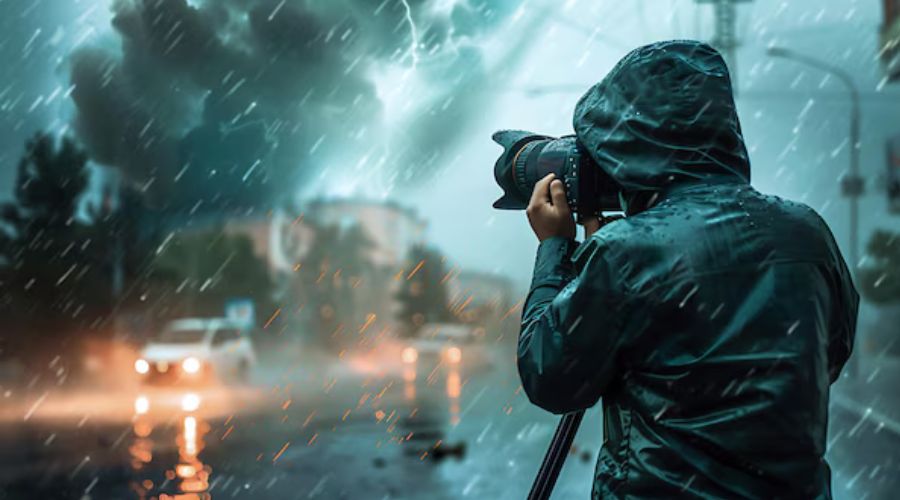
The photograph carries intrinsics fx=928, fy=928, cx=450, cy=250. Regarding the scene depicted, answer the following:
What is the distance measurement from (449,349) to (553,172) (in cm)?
2473

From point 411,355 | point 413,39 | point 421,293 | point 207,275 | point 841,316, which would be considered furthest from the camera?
point 421,293

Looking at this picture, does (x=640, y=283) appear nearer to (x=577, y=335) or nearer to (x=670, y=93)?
(x=577, y=335)

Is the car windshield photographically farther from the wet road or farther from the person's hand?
the person's hand

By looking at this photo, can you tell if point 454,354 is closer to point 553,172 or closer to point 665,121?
point 553,172

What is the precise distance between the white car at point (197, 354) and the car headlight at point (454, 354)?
300 inches

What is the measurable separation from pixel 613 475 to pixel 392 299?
6130cm

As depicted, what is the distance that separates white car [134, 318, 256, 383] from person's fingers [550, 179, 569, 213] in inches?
597

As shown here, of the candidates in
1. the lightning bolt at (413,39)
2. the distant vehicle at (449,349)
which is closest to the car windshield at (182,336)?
the distant vehicle at (449,349)

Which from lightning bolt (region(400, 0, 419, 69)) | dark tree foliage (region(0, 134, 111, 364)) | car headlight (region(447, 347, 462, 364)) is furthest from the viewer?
car headlight (region(447, 347, 462, 364))

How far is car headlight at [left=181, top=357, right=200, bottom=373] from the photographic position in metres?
15.8

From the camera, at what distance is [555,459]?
5.45 feet

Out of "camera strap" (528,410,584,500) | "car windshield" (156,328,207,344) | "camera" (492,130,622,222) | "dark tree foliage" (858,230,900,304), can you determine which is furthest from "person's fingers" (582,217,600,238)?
"dark tree foliage" (858,230,900,304)

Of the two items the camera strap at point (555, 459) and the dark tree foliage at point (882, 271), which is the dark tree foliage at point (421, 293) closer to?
the dark tree foliage at point (882, 271)

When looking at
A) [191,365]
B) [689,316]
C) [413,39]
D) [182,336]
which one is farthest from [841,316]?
[182,336]
